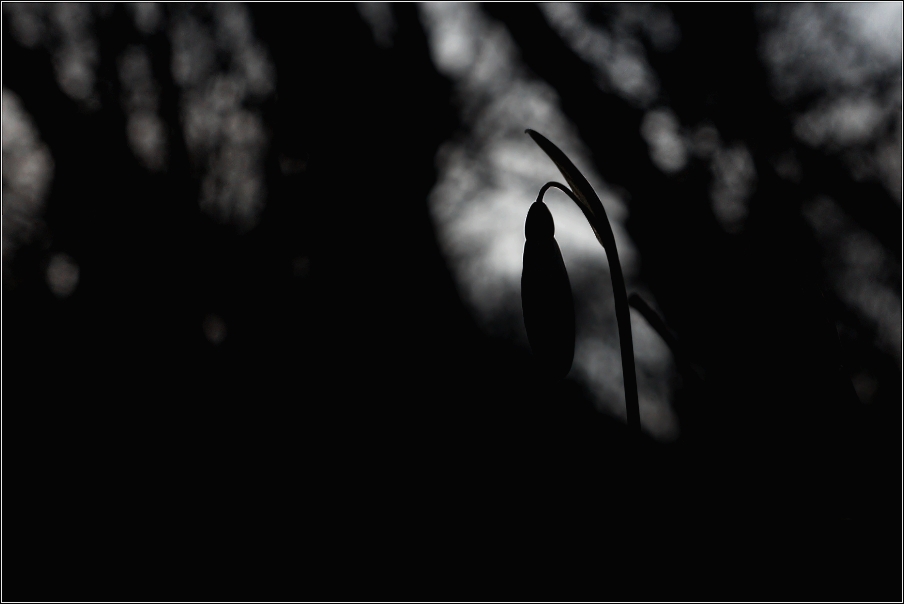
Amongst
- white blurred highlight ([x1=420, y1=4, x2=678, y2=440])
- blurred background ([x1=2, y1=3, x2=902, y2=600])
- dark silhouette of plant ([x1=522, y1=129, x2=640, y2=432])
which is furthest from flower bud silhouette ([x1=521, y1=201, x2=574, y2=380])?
white blurred highlight ([x1=420, y1=4, x2=678, y2=440])

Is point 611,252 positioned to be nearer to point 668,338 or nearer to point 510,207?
point 668,338

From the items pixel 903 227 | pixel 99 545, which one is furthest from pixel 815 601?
pixel 99 545

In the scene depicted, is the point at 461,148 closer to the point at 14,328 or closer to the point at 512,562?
the point at 512,562

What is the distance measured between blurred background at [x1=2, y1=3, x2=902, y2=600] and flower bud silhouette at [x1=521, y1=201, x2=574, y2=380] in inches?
33.1

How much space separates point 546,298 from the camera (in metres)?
0.35

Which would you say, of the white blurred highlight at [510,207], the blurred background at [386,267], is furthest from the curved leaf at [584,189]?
the white blurred highlight at [510,207]

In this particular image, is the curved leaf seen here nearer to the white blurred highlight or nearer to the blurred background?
the blurred background

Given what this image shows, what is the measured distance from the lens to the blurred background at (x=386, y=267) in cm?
138

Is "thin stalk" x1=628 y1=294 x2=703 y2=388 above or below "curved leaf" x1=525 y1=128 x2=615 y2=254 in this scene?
below

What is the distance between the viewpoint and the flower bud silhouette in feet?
1.15

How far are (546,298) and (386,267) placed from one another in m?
1.46

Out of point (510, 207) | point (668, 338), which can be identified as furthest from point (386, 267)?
point (668, 338)

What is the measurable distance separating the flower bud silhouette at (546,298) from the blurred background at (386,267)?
84 centimetres

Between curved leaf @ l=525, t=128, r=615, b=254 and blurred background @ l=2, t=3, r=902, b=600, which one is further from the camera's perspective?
blurred background @ l=2, t=3, r=902, b=600
